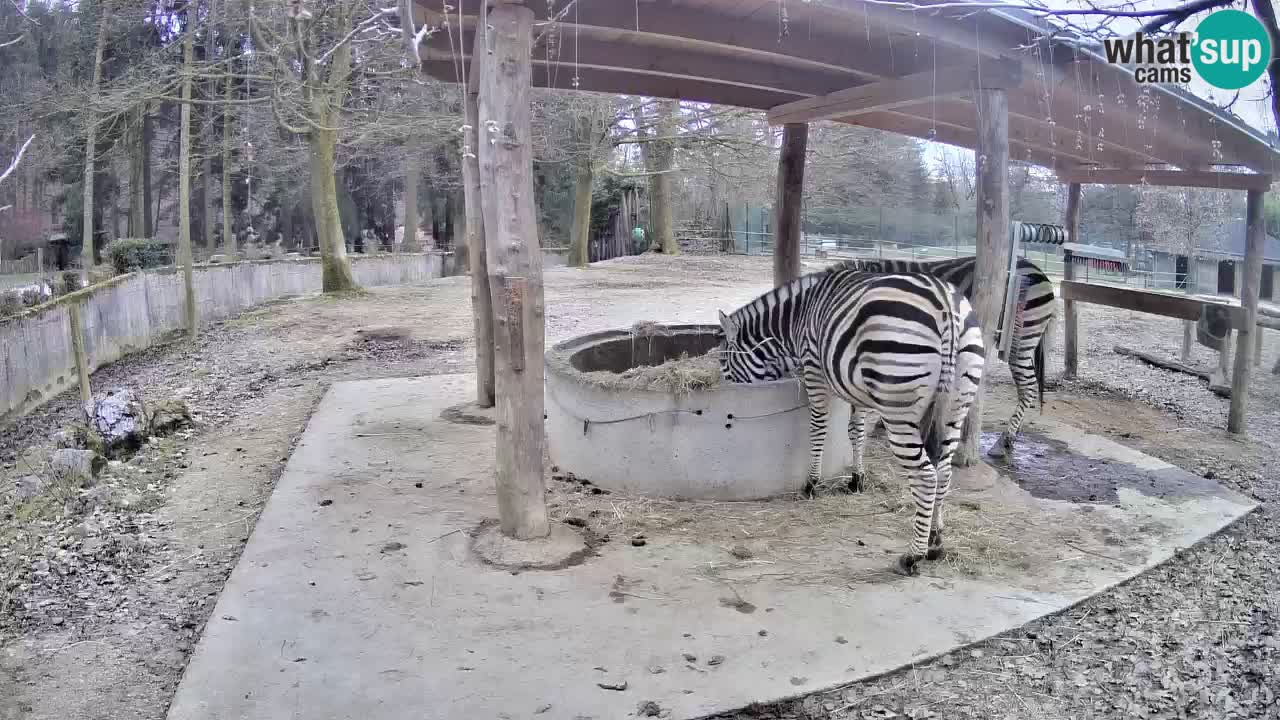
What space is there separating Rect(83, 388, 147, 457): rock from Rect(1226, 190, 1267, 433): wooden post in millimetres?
9702

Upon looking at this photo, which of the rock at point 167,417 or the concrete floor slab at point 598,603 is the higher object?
the rock at point 167,417

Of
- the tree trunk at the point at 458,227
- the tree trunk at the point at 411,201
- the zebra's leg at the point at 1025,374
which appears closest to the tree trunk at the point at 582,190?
the tree trunk at the point at 458,227

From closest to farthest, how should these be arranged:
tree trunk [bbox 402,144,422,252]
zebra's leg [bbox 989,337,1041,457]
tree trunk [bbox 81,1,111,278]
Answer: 1. zebra's leg [bbox 989,337,1041,457]
2. tree trunk [bbox 81,1,111,278]
3. tree trunk [bbox 402,144,422,252]

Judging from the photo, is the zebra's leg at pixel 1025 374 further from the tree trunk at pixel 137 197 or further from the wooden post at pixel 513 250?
the tree trunk at pixel 137 197

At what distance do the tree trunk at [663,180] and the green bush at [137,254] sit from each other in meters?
11.8

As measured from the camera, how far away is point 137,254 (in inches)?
741

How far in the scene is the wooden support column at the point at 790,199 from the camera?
860cm

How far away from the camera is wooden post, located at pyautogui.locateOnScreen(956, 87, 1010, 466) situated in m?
5.98

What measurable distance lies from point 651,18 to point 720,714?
168 inches

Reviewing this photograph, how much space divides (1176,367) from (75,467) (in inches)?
451

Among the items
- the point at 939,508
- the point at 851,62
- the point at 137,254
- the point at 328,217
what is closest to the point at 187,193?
the point at 328,217

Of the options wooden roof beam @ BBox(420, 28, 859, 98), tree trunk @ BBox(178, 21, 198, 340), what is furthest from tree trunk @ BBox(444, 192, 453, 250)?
wooden roof beam @ BBox(420, 28, 859, 98)

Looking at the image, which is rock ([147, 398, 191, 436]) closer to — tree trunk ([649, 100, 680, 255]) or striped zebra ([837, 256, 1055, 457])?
striped zebra ([837, 256, 1055, 457])

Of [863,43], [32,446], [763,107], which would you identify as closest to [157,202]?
[32,446]
